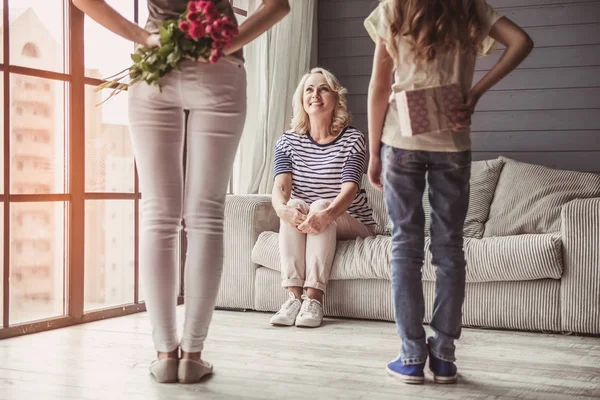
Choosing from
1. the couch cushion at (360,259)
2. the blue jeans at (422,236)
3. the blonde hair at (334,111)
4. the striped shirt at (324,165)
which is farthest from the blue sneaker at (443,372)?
the blonde hair at (334,111)

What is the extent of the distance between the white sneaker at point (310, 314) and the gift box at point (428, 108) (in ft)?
4.26

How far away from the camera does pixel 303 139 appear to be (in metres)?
3.55

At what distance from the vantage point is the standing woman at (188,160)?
2.03 meters

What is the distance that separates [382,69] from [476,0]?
0.98ft

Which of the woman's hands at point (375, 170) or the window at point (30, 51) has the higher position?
the window at point (30, 51)

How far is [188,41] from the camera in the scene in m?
1.96

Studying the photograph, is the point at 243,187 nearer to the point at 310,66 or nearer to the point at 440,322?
the point at 310,66

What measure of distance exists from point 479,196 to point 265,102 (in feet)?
4.04

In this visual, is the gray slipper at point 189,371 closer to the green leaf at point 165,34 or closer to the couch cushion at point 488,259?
the green leaf at point 165,34

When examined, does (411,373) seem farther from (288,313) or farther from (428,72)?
(288,313)

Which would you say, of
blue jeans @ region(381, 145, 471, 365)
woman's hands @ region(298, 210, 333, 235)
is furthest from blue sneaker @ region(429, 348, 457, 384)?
woman's hands @ region(298, 210, 333, 235)

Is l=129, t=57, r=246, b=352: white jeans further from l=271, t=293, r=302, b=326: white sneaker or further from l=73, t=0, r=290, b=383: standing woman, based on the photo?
l=271, t=293, r=302, b=326: white sneaker

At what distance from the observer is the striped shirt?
11.2 feet

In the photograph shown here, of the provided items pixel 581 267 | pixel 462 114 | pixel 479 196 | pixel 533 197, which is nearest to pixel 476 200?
pixel 479 196
